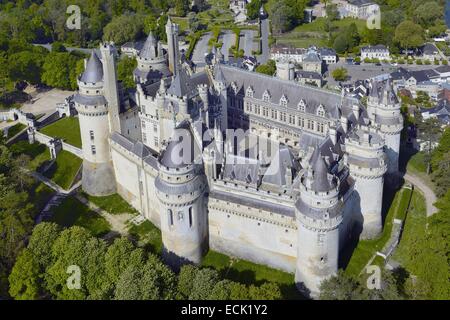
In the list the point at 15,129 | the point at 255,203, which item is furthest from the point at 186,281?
the point at 15,129

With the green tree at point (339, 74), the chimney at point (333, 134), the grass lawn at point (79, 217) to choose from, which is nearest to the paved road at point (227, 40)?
the green tree at point (339, 74)

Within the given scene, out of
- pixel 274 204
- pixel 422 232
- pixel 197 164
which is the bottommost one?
pixel 422 232

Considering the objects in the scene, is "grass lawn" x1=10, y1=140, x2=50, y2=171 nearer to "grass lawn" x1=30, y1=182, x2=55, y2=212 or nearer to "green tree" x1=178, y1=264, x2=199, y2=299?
"grass lawn" x1=30, y1=182, x2=55, y2=212

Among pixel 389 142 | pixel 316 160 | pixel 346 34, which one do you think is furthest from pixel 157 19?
pixel 316 160

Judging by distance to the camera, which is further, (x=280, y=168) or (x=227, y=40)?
(x=227, y=40)

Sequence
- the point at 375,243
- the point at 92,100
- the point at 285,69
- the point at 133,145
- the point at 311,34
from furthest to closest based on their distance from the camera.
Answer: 1. the point at 311,34
2. the point at 285,69
3. the point at 92,100
4. the point at 133,145
5. the point at 375,243

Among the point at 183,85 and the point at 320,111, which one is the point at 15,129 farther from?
the point at 320,111
